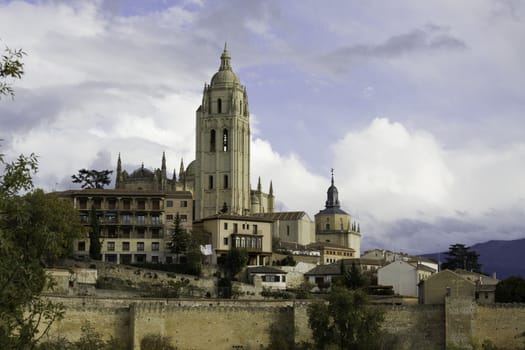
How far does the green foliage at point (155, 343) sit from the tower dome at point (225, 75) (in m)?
79.1

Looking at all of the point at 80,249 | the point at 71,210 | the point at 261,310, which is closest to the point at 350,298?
the point at 261,310

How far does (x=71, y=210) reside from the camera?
81.5m

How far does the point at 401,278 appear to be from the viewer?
91.7 m

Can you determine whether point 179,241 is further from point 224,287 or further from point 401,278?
Answer: point 401,278

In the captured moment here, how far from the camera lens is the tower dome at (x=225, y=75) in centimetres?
13850

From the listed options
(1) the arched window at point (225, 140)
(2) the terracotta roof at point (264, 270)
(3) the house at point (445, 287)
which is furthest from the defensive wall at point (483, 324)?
(1) the arched window at point (225, 140)

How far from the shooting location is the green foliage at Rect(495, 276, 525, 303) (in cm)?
7488

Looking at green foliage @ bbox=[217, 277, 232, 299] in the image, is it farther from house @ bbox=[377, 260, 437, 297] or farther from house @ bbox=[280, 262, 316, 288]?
house @ bbox=[377, 260, 437, 297]

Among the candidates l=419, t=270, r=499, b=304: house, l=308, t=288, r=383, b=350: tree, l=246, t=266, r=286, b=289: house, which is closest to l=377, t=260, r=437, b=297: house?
l=246, t=266, r=286, b=289: house

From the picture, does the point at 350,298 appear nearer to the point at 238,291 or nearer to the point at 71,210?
the point at 238,291

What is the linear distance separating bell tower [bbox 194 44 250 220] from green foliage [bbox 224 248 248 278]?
43.9 metres

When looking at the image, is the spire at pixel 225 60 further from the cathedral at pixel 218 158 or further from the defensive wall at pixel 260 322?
the defensive wall at pixel 260 322

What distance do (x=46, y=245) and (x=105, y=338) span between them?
130ft

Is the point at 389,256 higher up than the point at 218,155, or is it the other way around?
the point at 218,155
